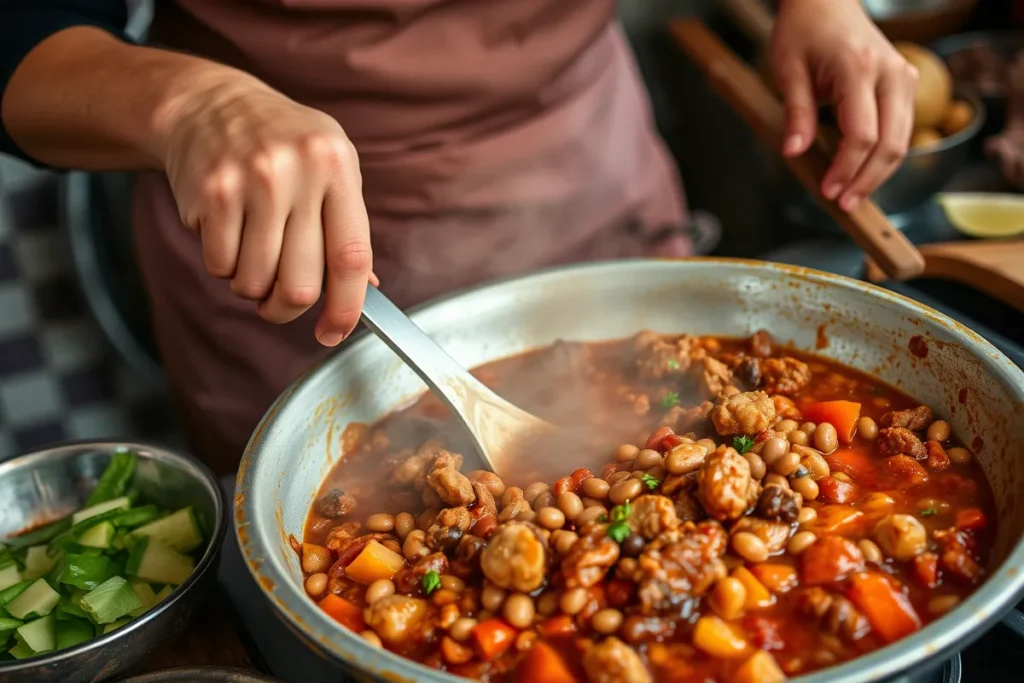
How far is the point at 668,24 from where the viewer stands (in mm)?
4418

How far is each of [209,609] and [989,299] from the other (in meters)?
2.09

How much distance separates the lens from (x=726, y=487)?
5.26 ft

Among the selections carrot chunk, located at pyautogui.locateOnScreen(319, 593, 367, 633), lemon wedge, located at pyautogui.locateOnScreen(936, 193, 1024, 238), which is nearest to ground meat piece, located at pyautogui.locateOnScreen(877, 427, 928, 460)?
carrot chunk, located at pyautogui.locateOnScreen(319, 593, 367, 633)

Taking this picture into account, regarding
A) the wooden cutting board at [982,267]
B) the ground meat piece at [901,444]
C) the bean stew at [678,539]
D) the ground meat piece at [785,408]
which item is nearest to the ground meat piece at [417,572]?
the bean stew at [678,539]

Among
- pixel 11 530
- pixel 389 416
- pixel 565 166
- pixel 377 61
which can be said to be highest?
pixel 377 61

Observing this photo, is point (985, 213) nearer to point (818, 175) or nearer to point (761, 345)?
point (818, 175)

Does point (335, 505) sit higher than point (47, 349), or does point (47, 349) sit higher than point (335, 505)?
point (335, 505)

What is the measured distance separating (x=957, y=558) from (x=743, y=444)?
441 mm

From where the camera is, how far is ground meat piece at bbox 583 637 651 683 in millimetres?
1363

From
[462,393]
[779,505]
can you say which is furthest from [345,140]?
[779,505]

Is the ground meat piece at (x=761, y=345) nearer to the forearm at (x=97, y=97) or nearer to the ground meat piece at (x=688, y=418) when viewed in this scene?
the ground meat piece at (x=688, y=418)

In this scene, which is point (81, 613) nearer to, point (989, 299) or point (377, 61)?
point (377, 61)

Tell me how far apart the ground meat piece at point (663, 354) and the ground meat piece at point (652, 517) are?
53 cm

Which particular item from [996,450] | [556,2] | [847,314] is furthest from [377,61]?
[996,450]
